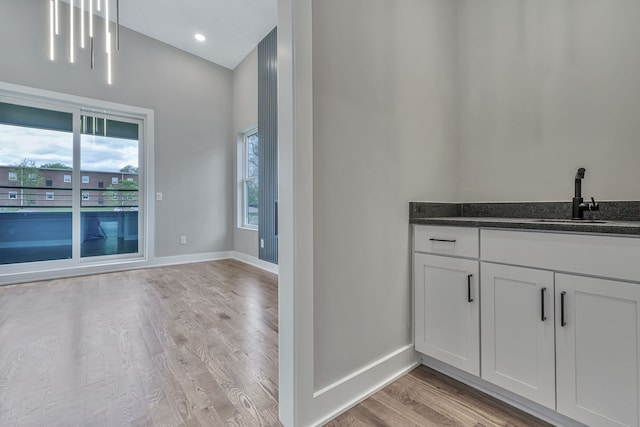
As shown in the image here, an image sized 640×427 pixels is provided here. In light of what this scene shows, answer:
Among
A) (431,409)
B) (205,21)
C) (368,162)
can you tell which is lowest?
(431,409)

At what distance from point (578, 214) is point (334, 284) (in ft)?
4.33

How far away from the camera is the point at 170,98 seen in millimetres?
4555

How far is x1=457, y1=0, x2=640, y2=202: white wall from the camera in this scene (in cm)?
145

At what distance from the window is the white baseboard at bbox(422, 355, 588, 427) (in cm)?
361

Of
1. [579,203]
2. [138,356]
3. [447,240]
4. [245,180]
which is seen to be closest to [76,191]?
[245,180]

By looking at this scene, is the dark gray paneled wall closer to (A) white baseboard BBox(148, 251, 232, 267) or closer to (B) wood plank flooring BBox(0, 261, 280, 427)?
(B) wood plank flooring BBox(0, 261, 280, 427)

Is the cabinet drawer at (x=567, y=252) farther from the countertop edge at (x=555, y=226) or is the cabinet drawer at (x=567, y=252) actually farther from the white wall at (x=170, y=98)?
the white wall at (x=170, y=98)

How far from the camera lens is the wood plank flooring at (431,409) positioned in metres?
1.23

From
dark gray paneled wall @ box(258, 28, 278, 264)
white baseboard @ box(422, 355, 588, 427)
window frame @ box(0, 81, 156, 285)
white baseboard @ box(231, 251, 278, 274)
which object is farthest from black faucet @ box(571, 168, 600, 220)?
window frame @ box(0, 81, 156, 285)

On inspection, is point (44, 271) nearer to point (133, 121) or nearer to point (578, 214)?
point (133, 121)

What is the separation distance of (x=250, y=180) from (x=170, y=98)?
180 cm

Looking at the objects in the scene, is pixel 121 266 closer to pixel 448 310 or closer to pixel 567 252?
pixel 448 310

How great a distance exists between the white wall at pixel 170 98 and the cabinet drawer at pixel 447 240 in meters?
4.15

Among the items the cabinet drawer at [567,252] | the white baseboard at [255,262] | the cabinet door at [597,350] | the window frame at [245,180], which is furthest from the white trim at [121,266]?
the cabinet door at [597,350]
